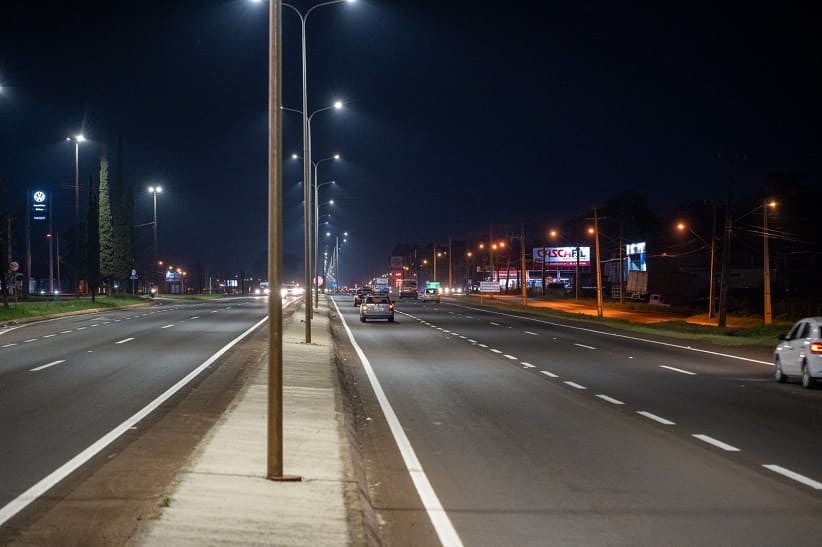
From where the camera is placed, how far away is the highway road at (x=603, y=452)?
28.2 ft

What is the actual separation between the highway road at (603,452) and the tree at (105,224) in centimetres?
7397

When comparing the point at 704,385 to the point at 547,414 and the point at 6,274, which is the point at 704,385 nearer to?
the point at 547,414

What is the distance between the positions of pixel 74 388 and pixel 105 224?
79108 millimetres

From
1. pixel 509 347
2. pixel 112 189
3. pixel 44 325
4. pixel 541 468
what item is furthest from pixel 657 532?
pixel 112 189

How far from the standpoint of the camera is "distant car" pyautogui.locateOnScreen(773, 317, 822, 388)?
20.5 m

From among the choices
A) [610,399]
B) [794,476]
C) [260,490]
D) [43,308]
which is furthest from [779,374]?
[43,308]

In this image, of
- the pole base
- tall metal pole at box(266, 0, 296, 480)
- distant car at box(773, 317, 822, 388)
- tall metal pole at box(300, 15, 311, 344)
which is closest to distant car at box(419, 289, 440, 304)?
tall metal pole at box(300, 15, 311, 344)

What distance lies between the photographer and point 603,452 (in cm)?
1241

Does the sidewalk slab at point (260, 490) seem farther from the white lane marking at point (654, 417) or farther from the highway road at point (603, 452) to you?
the white lane marking at point (654, 417)

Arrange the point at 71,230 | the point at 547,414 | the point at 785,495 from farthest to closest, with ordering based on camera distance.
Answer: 1. the point at 71,230
2. the point at 547,414
3. the point at 785,495

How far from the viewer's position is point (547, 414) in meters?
16.1

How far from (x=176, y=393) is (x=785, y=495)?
11.8 metres

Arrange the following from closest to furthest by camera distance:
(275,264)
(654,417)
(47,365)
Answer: (275,264), (654,417), (47,365)

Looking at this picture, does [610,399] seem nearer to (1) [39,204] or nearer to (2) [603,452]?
(2) [603,452]
